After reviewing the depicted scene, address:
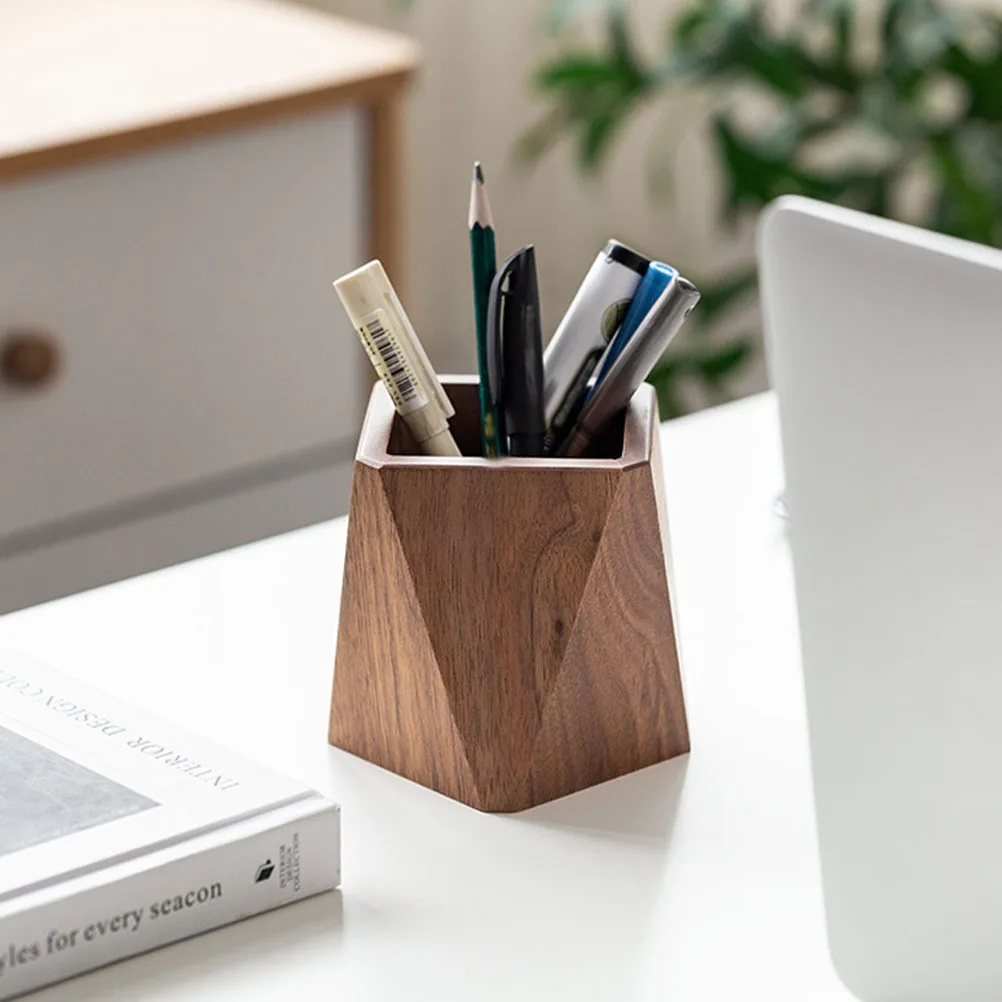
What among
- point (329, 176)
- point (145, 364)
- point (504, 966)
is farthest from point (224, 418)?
point (504, 966)

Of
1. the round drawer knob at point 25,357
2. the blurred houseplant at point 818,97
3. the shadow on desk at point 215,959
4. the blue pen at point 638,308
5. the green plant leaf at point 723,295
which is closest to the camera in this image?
the shadow on desk at point 215,959

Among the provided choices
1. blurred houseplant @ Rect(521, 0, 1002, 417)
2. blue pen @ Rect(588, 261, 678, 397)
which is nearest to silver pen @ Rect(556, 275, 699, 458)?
blue pen @ Rect(588, 261, 678, 397)

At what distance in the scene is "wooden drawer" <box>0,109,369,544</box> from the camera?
1451 millimetres

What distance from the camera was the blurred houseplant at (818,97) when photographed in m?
1.59

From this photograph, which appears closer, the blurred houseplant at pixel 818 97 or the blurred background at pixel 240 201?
the blurred background at pixel 240 201

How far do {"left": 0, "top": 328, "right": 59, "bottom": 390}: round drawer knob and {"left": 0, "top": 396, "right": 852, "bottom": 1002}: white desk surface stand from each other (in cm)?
72

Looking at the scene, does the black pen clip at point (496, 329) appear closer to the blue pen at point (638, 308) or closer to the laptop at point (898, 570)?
the blue pen at point (638, 308)

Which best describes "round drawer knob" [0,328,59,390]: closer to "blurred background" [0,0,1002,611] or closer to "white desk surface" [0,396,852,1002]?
"blurred background" [0,0,1002,611]

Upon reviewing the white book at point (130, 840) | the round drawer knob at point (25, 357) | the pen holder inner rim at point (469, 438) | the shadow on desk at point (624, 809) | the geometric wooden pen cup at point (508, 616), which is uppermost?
the pen holder inner rim at point (469, 438)

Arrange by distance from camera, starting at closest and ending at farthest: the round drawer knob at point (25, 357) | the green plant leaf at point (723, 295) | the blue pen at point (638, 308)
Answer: the blue pen at point (638, 308) < the round drawer knob at point (25, 357) < the green plant leaf at point (723, 295)

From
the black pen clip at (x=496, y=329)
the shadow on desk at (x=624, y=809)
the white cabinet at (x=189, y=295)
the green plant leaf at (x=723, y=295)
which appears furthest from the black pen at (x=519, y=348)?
the green plant leaf at (x=723, y=295)

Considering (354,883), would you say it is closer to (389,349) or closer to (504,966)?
(504,966)

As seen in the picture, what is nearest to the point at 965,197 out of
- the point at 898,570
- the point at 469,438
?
the point at 469,438

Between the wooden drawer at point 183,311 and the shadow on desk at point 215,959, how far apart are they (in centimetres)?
98
